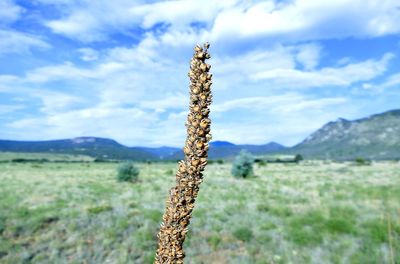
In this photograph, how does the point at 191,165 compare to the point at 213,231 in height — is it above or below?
above

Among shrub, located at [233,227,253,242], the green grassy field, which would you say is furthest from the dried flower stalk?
shrub, located at [233,227,253,242]

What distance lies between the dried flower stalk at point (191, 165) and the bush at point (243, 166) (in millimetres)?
46033

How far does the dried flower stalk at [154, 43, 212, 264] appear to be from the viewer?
6.78ft

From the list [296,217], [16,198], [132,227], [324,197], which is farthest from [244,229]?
[16,198]

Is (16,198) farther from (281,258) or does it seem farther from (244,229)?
(281,258)

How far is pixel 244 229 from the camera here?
19.6 m

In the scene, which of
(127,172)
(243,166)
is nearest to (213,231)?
(127,172)

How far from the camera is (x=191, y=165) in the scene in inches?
83.5

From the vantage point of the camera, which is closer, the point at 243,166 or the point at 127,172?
the point at 127,172

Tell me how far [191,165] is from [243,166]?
Answer: 153 feet

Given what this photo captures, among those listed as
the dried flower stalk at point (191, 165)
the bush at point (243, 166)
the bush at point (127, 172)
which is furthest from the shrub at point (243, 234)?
the bush at point (243, 166)

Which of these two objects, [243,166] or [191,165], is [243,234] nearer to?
[191,165]

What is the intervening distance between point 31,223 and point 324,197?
18.9 m

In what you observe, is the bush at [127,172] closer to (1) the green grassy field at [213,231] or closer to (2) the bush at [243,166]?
(2) the bush at [243,166]
